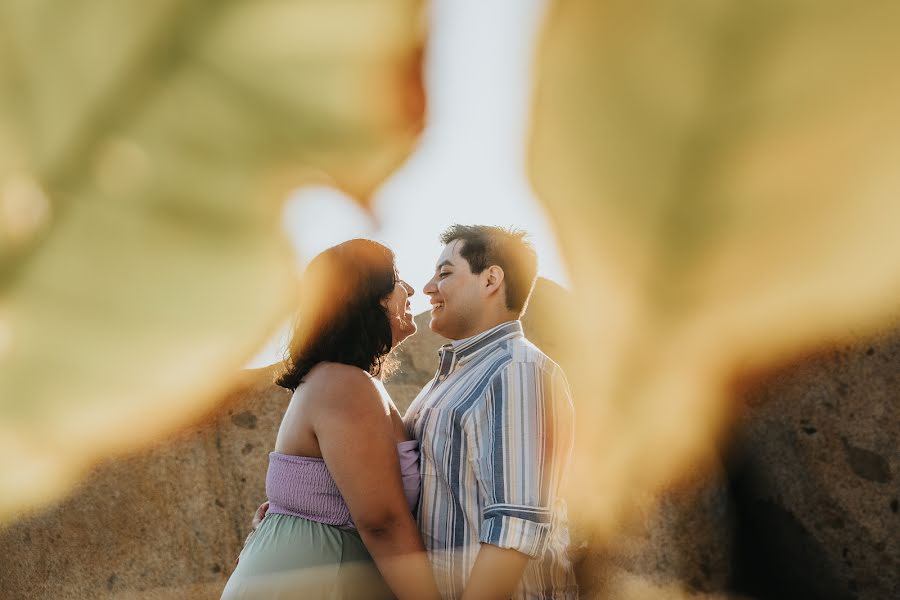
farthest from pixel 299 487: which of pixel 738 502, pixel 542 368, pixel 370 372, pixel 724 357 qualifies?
pixel 724 357

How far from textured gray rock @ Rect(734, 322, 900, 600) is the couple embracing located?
2.88 ft

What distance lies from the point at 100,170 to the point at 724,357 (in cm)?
30

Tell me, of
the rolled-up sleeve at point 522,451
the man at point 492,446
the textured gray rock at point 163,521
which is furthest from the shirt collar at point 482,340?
the textured gray rock at point 163,521

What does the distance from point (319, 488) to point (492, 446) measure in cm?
59

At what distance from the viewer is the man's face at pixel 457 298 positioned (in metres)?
2.78

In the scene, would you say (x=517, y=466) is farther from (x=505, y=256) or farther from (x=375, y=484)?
(x=505, y=256)

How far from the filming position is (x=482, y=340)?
2658 millimetres

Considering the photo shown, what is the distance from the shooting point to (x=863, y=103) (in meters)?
0.28

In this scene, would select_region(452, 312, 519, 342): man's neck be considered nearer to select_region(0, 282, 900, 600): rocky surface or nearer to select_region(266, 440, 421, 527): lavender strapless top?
select_region(0, 282, 900, 600): rocky surface

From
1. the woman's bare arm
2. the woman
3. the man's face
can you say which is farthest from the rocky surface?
the woman's bare arm

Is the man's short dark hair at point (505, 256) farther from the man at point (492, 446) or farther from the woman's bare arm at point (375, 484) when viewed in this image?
the woman's bare arm at point (375, 484)

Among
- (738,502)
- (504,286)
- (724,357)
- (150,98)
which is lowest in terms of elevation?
(738,502)

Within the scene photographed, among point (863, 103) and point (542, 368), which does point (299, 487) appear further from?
point (863, 103)

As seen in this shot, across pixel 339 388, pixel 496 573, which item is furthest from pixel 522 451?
pixel 339 388
